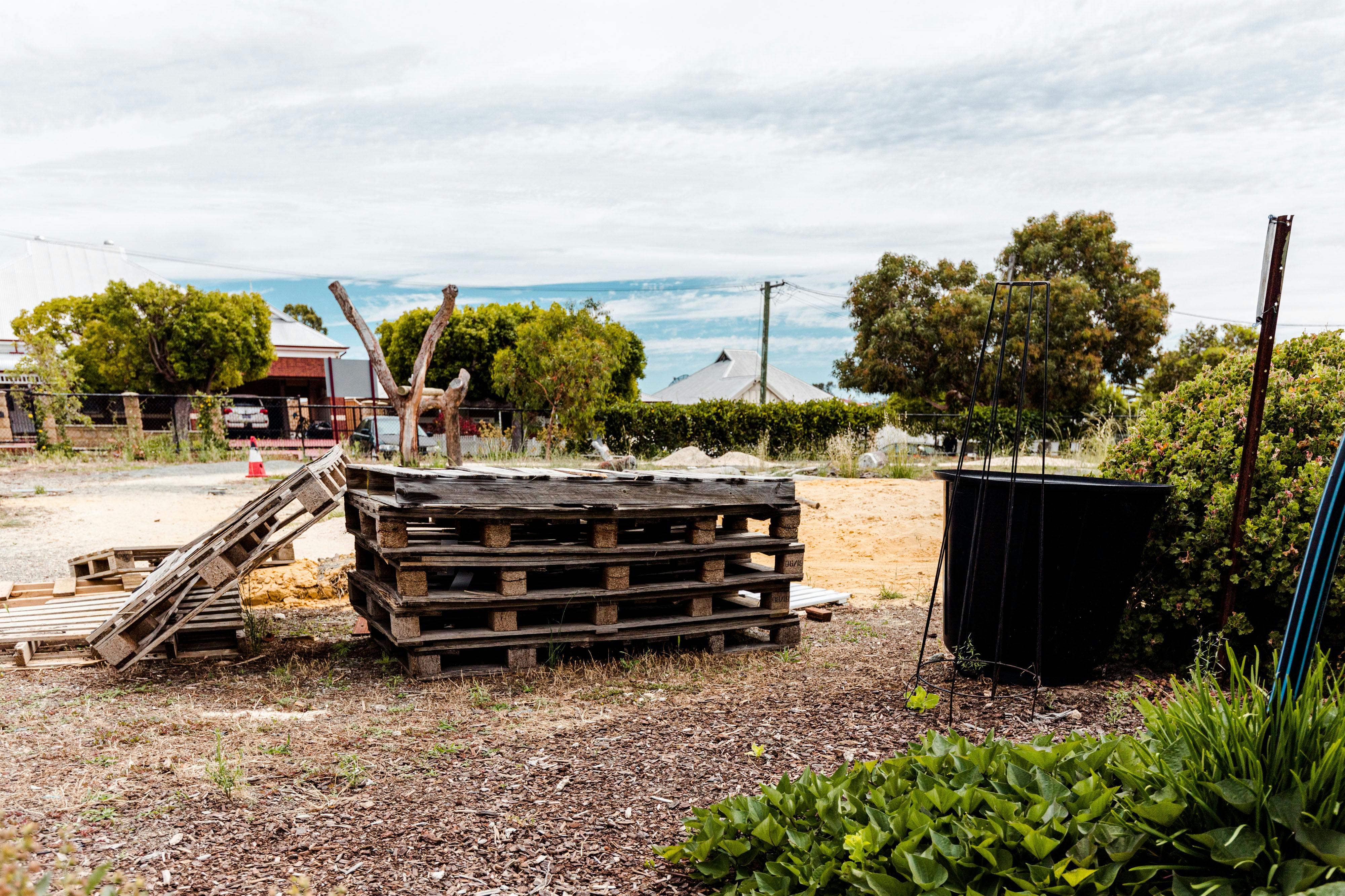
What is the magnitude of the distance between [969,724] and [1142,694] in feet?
3.19

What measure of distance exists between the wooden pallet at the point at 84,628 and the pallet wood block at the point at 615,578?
1.97m

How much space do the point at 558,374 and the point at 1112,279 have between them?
22.8m

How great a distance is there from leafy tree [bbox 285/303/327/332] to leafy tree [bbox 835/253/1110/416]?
44.5 m

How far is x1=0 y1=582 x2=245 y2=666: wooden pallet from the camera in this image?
15.5ft

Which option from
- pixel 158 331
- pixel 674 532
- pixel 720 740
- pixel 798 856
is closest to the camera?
pixel 798 856

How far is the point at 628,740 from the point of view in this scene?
3486mm

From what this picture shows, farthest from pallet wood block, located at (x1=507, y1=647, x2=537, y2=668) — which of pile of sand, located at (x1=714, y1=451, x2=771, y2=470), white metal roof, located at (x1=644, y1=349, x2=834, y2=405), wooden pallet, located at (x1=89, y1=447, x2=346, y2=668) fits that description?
white metal roof, located at (x1=644, y1=349, x2=834, y2=405)

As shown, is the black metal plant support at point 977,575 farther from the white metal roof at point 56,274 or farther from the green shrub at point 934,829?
the white metal roof at point 56,274

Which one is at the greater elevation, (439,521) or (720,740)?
(439,521)

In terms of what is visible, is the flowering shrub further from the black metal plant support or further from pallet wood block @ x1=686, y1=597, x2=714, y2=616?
pallet wood block @ x1=686, y1=597, x2=714, y2=616

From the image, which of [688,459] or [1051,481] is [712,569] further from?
[688,459]

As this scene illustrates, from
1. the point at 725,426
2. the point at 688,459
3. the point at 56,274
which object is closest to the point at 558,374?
the point at 688,459

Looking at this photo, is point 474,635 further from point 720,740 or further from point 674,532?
point 674,532

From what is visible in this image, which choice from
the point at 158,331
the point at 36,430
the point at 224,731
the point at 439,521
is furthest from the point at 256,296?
the point at 224,731
